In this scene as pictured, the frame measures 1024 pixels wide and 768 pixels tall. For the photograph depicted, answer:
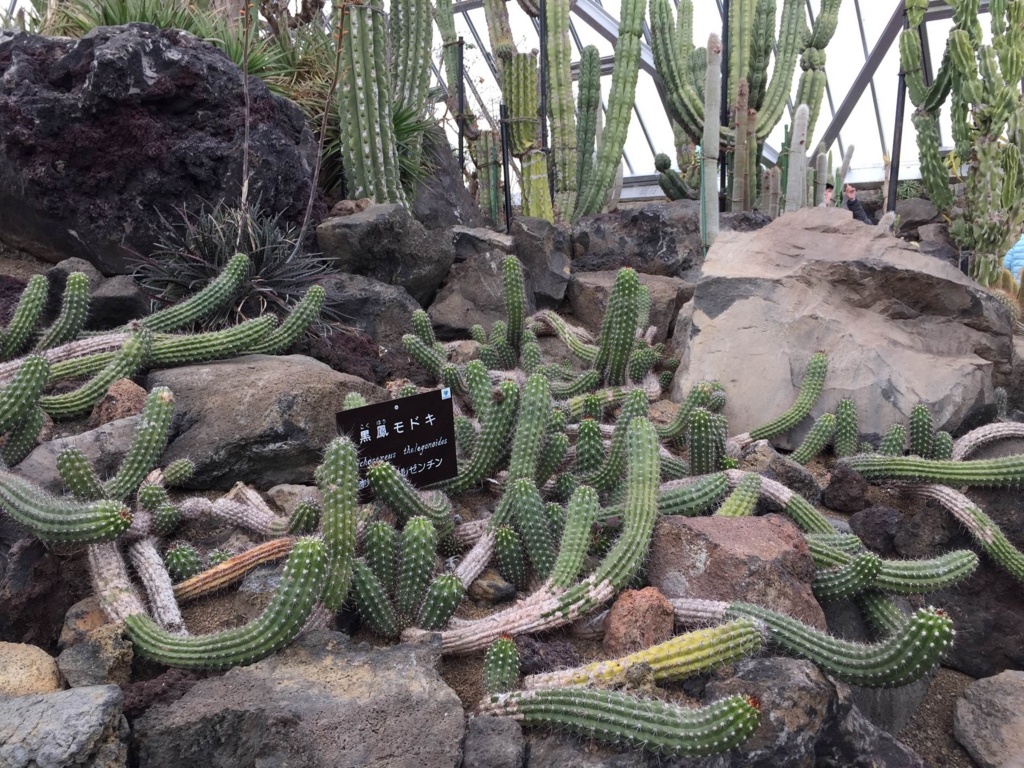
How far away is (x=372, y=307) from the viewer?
5.18 m

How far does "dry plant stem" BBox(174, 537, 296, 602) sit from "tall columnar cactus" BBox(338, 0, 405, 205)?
394 cm

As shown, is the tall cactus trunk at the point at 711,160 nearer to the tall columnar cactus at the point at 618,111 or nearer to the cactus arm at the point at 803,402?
the tall columnar cactus at the point at 618,111

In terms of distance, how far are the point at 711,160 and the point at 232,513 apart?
556cm

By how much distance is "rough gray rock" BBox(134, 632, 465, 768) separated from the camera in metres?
2.05

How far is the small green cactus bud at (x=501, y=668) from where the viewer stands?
2338mm

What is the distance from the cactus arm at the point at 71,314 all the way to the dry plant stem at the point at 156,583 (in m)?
1.60

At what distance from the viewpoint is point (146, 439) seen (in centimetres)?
316

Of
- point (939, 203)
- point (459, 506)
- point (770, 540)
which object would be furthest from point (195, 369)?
point (939, 203)

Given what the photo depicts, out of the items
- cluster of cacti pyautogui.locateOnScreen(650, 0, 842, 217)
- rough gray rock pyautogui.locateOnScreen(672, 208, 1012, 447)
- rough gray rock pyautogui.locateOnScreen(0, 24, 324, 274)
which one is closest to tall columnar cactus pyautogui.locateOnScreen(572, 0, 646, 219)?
cluster of cacti pyautogui.locateOnScreen(650, 0, 842, 217)

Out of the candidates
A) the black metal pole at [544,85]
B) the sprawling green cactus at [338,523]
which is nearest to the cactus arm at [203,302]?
the sprawling green cactus at [338,523]

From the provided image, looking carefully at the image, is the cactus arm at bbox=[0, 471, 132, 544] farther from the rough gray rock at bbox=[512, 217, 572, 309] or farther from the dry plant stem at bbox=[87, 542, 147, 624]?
the rough gray rock at bbox=[512, 217, 572, 309]

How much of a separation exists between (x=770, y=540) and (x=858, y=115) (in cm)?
1677

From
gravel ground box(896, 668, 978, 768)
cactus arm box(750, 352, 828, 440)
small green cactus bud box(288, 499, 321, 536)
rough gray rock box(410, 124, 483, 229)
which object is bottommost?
gravel ground box(896, 668, 978, 768)

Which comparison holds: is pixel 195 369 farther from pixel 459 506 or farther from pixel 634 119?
pixel 634 119
